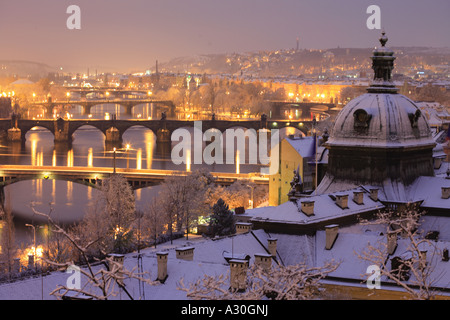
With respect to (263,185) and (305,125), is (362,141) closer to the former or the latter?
(263,185)

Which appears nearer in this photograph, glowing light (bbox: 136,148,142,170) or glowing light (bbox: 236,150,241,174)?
glowing light (bbox: 236,150,241,174)

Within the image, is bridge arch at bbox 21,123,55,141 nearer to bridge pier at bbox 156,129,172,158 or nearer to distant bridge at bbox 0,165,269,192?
bridge pier at bbox 156,129,172,158

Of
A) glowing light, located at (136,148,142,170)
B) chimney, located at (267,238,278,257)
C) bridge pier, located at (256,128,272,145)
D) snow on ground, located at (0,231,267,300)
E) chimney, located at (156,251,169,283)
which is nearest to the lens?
snow on ground, located at (0,231,267,300)

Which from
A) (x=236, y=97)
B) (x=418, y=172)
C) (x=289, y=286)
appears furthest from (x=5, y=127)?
(x=289, y=286)

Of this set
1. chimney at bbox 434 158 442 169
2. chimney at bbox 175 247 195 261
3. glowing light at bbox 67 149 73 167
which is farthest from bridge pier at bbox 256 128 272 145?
chimney at bbox 175 247 195 261

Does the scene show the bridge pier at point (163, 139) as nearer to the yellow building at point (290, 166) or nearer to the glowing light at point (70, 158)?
the glowing light at point (70, 158)

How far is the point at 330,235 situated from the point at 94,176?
35.9m

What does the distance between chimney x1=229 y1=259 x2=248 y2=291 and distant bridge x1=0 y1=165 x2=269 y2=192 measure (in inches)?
1478

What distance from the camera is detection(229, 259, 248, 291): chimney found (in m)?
20.0

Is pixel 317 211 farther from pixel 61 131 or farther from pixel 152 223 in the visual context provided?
pixel 61 131

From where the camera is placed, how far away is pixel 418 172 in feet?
116

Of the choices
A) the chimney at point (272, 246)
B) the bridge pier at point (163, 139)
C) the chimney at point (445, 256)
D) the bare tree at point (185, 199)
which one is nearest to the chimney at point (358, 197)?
the chimney at point (272, 246)

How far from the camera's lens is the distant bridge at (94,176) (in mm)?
60125
